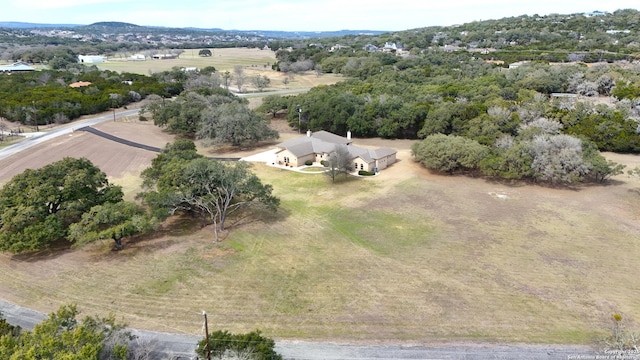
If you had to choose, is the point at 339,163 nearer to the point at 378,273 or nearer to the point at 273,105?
the point at 378,273

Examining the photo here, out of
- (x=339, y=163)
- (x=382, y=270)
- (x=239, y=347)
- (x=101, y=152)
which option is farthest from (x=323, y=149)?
(x=239, y=347)

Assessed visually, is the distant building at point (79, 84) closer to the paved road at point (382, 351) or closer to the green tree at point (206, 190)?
the green tree at point (206, 190)

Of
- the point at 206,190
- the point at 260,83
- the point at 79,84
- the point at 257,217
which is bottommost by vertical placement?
the point at 257,217

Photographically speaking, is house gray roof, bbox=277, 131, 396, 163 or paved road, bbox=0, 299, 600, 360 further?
house gray roof, bbox=277, 131, 396, 163

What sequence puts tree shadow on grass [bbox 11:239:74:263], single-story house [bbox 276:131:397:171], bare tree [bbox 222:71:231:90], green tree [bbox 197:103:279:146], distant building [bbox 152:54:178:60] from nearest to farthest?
1. tree shadow on grass [bbox 11:239:74:263]
2. single-story house [bbox 276:131:397:171]
3. green tree [bbox 197:103:279:146]
4. bare tree [bbox 222:71:231:90]
5. distant building [bbox 152:54:178:60]

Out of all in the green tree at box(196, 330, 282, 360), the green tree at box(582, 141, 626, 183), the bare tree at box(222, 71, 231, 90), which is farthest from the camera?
the bare tree at box(222, 71, 231, 90)

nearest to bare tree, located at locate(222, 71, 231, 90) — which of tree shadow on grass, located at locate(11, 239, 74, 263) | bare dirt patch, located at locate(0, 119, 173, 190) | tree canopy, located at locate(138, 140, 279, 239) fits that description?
bare dirt patch, located at locate(0, 119, 173, 190)

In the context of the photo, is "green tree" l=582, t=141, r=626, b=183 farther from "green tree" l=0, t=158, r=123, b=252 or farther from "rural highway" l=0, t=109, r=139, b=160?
"rural highway" l=0, t=109, r=139, b=160
